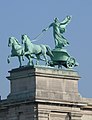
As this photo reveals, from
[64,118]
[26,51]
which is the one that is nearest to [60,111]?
[64,118]

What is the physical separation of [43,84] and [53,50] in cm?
329

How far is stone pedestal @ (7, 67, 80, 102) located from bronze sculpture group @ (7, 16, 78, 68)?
2.79ft

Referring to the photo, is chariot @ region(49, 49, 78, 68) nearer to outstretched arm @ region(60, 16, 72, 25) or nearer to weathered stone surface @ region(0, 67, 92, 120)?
weathered stone surface @ region(0, 67, 92, 120)

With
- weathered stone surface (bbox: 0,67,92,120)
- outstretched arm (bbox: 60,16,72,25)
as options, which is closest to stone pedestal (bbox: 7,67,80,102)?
weathered stone surface (bbox: 0,67,92,120)

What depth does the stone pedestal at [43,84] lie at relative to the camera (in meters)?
65.4

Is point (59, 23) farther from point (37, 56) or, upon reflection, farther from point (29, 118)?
point (29, 118)

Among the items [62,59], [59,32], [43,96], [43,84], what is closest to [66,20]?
[59,32]

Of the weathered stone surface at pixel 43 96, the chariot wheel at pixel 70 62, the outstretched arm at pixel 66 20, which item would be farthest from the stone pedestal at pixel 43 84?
the outstretched arm at pixel 66 20

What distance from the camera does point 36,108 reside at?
65.0m

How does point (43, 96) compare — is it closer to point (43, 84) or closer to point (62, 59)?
point (43, 84)

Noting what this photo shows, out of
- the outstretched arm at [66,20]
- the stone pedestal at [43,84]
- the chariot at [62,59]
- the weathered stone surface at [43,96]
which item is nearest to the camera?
the weathered stone surface at [43,96]

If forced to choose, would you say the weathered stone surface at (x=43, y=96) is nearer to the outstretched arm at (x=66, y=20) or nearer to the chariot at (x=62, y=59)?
the chariot at (x=62, y=59)

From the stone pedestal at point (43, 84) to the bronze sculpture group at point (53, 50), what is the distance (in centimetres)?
85

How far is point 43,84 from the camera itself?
65938 mm
